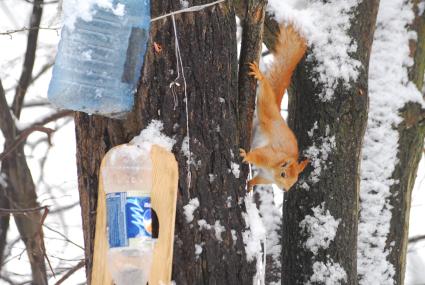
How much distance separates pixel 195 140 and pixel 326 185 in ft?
3.17

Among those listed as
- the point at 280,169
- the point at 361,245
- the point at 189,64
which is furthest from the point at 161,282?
the point at 361,245

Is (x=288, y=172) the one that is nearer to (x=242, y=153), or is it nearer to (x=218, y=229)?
(x=242, y=153)

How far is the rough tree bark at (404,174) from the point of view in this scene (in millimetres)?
3451

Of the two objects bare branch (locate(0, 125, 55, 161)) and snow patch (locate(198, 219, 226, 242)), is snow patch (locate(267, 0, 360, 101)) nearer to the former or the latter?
snow patch (locate(198, 219, 226, 242))

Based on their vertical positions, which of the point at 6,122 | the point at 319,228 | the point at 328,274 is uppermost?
the point at 6,122

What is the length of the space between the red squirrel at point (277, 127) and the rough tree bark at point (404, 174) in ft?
2.12

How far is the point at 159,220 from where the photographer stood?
2109mm

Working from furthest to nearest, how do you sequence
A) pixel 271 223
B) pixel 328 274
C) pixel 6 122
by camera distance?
pixel 6 122, pixel 271 223, pixel 328 274

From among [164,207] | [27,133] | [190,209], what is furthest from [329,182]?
[27,133]

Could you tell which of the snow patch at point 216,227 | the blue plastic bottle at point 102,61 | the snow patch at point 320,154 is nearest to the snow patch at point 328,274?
the snow patch at point 320,154

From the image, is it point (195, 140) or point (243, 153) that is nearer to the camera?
point (195, 140)

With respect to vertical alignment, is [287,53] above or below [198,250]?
above

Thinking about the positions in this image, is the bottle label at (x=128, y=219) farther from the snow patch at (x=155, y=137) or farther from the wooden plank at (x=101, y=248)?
the snow patch at (x=155, y=137)

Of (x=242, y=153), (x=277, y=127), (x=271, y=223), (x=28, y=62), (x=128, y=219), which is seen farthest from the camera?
(x=28, y=62)
